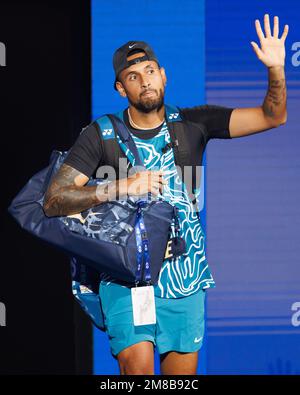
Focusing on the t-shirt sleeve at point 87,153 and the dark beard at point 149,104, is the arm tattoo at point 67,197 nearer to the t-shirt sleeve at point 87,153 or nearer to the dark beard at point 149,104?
the t-shirt sleeve at point 87,153

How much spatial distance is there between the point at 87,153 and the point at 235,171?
113cm

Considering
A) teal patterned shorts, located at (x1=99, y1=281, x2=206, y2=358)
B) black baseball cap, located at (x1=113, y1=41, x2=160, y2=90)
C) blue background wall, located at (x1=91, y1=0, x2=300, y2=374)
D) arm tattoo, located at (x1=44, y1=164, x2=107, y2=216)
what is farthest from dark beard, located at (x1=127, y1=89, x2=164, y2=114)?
teal patterned shorts, located at (x1=99, y1=281, x2=206, y2=358)

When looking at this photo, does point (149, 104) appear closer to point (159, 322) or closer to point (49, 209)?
point (49, 209)

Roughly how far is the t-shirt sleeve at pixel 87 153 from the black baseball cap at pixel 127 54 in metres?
0.33

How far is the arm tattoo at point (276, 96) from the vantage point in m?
5.35

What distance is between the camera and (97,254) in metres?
5.16

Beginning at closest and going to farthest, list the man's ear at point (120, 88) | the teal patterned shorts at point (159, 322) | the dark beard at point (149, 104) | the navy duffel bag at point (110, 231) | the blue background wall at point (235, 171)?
the navy duffel bag at point (110, 231), the teal patterned shorts at point (159, 322), the dark beard at point (149, 104), the man's ear at point (120, 88), the blue background wall at point (235, 171)

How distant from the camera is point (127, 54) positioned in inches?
216

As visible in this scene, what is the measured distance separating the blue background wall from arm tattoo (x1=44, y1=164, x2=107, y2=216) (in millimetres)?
752

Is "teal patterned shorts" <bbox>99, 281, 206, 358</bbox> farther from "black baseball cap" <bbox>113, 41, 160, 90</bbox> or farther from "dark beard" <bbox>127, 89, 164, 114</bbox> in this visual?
"black baseball cap" <bbox>113, 41, 160, 90</bbox>

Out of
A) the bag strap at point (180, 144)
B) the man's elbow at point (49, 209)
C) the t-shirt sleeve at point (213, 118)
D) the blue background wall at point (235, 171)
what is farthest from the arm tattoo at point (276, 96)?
the man's elbow at point (49, 209)

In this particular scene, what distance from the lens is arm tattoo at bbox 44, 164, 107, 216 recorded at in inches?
208

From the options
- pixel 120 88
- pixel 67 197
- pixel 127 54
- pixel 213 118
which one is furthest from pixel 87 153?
pixel 213 118

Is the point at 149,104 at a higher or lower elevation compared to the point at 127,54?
lower
